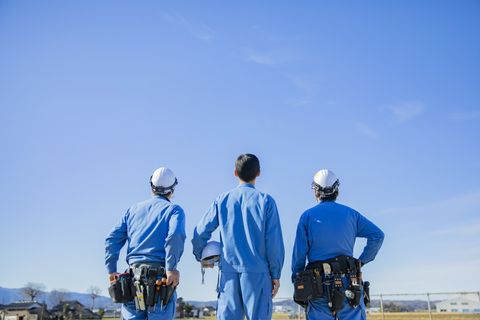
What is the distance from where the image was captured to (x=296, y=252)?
232 inches

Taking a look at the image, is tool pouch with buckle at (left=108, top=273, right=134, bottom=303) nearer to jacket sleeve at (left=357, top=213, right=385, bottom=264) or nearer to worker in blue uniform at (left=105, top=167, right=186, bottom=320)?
worker in blue uniform at (left=105, top=167, right=186, bottom=320)

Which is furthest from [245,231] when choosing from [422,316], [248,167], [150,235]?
[422,316]

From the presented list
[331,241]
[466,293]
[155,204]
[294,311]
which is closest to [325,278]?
[331,241]

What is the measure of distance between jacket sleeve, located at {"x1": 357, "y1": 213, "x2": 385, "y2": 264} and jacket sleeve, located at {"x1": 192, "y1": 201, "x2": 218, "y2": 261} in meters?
2.08

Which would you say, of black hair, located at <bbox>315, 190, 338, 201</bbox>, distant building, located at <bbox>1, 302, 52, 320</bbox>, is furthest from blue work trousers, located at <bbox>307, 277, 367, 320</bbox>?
distant building, located at <bbox>1, 302, 52, 320</bbox>

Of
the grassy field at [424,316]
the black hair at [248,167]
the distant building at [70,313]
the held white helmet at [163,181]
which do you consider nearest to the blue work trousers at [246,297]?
the black hair at [248,167]

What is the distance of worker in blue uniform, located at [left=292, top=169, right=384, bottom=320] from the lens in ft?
18.2

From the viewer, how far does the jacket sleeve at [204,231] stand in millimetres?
5561

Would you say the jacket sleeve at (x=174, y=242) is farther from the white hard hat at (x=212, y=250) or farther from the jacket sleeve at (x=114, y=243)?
the jacket sleeve at (x=114, y=243)

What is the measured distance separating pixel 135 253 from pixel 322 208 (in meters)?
2.64

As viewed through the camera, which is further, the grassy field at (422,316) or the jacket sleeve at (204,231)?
the grassy field at (422,316)

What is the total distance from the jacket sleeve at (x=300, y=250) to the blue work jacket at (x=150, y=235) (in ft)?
5.00

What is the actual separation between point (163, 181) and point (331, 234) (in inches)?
98.9

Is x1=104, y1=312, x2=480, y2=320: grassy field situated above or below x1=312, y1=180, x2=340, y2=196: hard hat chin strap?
below
